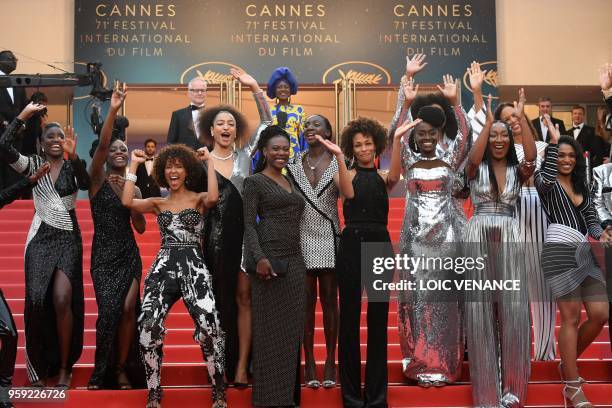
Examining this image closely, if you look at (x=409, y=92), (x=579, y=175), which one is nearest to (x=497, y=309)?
(x=579, y=175)

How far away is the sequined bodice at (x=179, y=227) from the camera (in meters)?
6.52

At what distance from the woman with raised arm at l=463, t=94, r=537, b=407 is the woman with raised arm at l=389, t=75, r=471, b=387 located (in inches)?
5.0

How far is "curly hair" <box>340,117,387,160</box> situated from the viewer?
682 cm

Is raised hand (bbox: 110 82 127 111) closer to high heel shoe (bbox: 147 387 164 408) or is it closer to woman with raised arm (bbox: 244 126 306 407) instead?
woman with raised arm (bbox: 244 126 306 407)

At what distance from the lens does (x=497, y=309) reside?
6527 mm

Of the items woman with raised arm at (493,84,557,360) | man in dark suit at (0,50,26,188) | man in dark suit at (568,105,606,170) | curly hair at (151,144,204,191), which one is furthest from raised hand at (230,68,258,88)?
man in dark suit at (568,105,606,170)

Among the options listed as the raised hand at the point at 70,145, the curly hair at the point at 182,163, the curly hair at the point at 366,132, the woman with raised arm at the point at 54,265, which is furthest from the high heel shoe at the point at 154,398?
the curly hair at the point at 366,132

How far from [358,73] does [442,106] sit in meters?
9.02

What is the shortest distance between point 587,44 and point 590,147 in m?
3.99

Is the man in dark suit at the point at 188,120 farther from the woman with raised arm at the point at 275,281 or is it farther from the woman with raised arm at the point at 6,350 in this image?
the woman with raised arm at the point at 6,350

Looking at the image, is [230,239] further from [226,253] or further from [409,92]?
[409,92]

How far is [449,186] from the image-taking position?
6777 mm

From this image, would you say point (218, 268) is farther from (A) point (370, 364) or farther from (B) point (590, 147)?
(B) point (590, 147)

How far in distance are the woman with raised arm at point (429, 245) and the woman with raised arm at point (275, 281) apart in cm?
76
